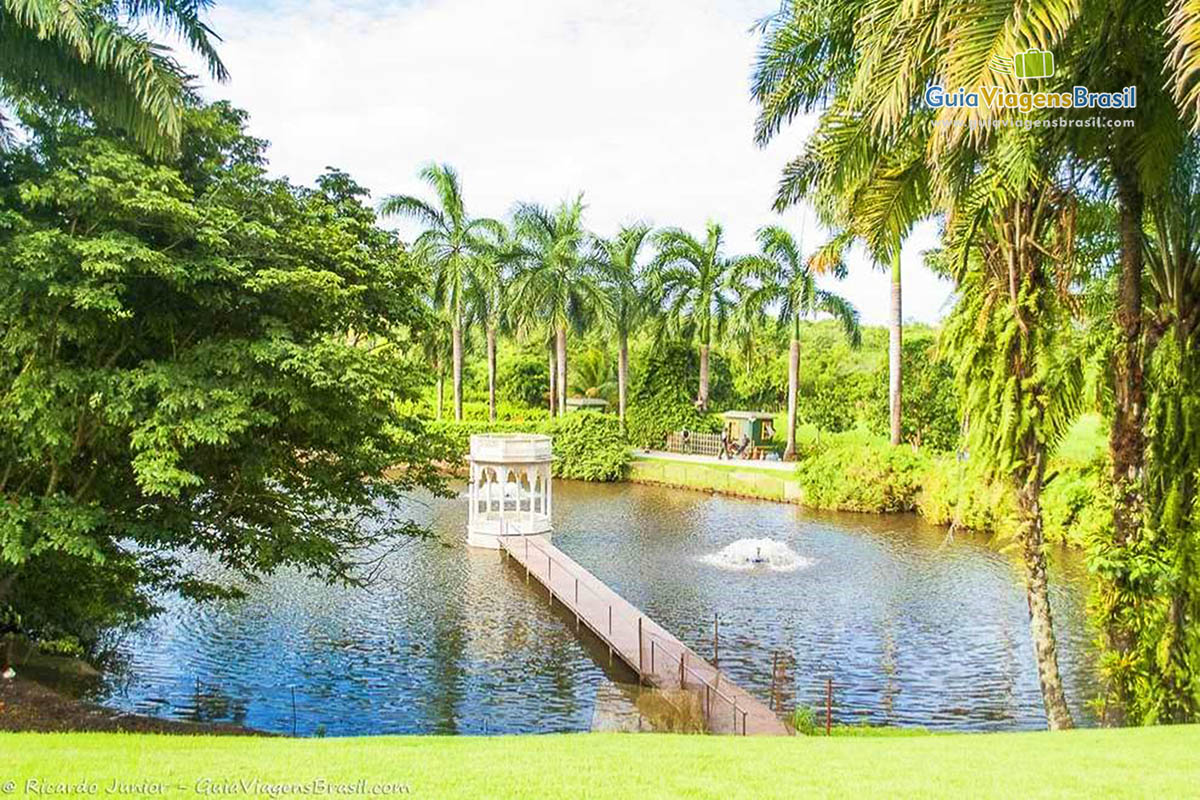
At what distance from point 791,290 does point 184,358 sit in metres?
28.8

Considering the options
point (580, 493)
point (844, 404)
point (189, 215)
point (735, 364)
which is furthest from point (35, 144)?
point (735, 364)

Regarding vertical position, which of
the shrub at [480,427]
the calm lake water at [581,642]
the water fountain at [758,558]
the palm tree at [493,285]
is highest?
the palm tree at [493,285]

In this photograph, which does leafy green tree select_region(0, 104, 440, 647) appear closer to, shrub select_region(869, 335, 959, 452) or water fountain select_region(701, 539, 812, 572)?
water fountain select_region(701, 539, 812, 572)

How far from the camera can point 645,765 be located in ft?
23.0

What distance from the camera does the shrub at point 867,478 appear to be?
2972cm

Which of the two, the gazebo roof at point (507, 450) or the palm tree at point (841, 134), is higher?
the palm tree at point (841, 134)

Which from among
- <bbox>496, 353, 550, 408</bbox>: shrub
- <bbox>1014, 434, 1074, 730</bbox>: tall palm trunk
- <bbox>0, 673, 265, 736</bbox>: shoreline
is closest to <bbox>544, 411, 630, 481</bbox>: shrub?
<bbox>496, 353, 550, 408</bbox>: shrub

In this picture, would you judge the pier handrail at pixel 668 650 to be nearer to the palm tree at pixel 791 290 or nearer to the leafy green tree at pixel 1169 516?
the leafy green tree at pixel 1169 516

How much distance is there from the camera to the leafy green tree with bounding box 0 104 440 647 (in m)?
9.35

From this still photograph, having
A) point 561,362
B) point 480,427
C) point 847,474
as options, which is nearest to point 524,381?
point 480,427

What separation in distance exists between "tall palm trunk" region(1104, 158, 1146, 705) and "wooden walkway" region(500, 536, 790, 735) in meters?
4.20

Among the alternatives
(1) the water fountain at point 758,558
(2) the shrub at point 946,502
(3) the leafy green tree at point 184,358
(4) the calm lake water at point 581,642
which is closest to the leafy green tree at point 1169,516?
(4) the calm lake water at point 581,642

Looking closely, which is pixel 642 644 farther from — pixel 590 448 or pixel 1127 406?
pixel 590 448

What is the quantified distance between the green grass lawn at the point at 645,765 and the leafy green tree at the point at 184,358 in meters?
2.96
